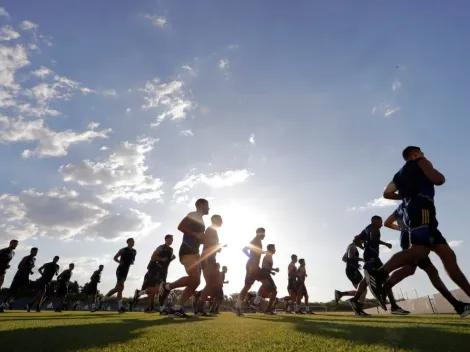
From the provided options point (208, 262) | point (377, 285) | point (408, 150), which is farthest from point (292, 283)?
point (408, 150)

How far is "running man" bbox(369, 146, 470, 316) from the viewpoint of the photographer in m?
4.43

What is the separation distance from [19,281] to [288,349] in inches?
568

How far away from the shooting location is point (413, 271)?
189 inches

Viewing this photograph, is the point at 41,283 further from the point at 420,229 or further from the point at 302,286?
the point at 420,229

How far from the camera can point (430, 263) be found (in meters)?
4.89

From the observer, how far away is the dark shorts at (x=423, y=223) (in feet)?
14.6

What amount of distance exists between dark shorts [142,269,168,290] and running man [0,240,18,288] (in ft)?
17.3

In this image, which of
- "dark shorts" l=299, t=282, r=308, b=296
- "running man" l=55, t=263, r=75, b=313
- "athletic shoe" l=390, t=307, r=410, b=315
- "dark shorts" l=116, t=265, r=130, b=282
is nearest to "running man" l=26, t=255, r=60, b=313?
"running man" l=55, t=263, r=75, b=313

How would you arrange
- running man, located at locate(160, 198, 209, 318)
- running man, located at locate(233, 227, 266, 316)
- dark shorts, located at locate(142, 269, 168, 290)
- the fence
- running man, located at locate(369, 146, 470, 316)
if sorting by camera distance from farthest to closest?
Answer: the fence → dark shorts, located at locate(142, 269, 168, 290) → running man, located at locate(233, 227, 266, 316) → running man, located at locate(160, 198, 209, 318) → running man, located at locate(369, 146, 470, 316)

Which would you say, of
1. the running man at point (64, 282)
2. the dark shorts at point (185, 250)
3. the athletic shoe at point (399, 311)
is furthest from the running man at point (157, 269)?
the athletic shoe at point (399, 311)

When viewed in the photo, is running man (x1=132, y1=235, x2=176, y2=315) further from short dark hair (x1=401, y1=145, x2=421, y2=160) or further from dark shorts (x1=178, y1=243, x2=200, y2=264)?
short dark hair (x1=401, y1=145, x2=421, y2=160)

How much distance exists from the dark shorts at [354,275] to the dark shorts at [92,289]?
12.6 meters

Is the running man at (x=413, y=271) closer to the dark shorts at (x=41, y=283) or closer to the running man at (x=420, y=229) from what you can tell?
the running man at (x=420, y=229)

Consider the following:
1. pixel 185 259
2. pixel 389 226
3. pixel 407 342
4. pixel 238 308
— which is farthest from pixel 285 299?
pixel 407 342
